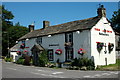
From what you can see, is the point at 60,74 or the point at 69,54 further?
the point at 69,54

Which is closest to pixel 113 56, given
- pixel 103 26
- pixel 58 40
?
pixel 103 26

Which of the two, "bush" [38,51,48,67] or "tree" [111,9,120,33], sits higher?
"tree" [111,9,120,33]

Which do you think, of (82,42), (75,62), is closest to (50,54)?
(75,62)

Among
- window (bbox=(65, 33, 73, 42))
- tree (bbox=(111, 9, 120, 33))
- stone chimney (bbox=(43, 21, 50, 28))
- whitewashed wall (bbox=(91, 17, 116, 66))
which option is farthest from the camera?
tree (bbox=(111, 9, 120, 33))

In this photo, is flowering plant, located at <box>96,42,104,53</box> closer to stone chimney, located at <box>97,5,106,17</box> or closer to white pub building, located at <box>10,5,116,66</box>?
white pub building, located at <box>10,5,116,66</box>

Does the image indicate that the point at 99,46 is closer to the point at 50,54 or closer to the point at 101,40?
A: the point at 101,40

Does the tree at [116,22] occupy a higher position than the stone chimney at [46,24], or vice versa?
the tree at [116,22]

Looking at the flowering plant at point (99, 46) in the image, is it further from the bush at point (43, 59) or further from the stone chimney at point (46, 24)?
the stone chimney at point (46, 24)

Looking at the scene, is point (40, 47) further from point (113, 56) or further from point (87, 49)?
point (113, 56)

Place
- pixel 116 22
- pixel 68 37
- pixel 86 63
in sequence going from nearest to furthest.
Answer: pixel 86 63
pixel 68 37
pixel 116 22

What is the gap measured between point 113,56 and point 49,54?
980cm

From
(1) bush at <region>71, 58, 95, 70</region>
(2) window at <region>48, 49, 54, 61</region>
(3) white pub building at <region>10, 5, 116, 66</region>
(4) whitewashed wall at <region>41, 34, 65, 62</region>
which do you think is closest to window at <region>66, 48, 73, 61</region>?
(3) white pub building at <region>10, 5, 116, 66</region>

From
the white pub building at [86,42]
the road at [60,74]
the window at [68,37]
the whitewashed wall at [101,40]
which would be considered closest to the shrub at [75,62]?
the white pub building at [86,42]

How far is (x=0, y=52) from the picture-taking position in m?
52.9
